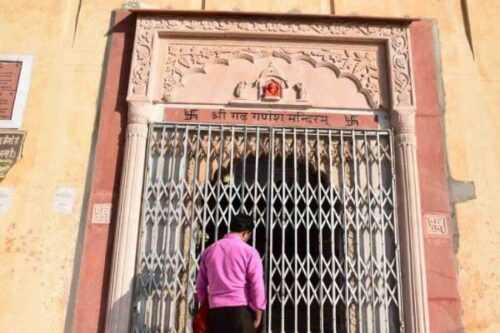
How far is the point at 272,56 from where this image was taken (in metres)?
5.18

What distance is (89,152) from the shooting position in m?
4.91

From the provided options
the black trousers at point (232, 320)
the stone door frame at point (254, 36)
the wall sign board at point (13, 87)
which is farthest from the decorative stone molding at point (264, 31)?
the black trousers at point (232, 320)

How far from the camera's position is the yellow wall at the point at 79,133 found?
4.49m

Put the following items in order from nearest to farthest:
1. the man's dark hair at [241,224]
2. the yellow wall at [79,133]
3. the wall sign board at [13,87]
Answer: the man's dark hair at [241,224] < the yellow wall at [79,133] < the wall sign board at [13,87]

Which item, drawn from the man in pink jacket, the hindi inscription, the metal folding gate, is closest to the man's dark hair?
the man in pink jacket

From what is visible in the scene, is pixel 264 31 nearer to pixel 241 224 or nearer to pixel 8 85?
pixel 241 224

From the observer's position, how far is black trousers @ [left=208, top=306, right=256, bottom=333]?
3244 mm

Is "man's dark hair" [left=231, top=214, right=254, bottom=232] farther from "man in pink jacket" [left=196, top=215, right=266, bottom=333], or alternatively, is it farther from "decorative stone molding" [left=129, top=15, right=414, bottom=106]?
"decorative stone molding" [left=129, top=15, right=414, bottom=106]

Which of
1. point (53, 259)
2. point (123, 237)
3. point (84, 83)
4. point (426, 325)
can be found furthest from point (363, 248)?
point (84, 83)

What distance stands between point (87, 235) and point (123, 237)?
1.31 ft

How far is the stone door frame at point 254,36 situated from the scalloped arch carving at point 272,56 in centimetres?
14

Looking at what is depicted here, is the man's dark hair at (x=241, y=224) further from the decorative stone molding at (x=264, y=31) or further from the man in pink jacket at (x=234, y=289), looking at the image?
the decorative stone molding at (x=264, y=31)

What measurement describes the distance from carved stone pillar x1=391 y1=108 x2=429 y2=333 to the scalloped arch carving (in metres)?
0.59

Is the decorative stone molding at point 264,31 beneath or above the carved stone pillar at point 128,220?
above
